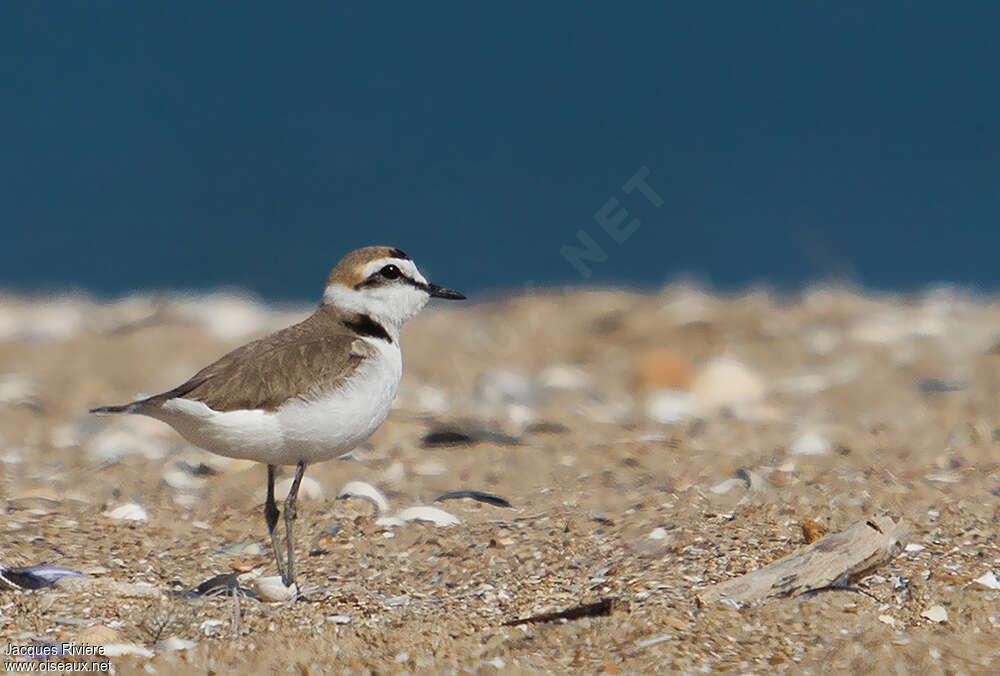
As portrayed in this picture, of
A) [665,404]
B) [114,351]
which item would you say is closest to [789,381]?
[665,404]

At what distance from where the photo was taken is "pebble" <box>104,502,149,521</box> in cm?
536

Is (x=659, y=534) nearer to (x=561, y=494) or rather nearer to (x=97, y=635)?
(x=561, y=494)

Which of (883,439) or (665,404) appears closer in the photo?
(883,439)

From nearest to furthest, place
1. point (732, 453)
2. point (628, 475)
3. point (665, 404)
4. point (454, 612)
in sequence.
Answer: point (454, 612), point (628, 475), point (732, 453), point (665, 404)

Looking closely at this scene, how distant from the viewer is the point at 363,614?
4.11m

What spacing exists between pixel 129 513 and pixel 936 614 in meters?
3.34

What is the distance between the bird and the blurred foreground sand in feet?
1.68

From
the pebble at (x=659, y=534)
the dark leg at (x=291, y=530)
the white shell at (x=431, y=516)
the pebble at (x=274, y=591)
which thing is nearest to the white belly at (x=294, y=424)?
the dark leg at (x=291, y=530)

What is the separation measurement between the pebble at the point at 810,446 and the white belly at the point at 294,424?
2571 millimetres

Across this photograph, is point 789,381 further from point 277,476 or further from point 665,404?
point 277,476

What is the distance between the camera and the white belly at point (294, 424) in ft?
14.1

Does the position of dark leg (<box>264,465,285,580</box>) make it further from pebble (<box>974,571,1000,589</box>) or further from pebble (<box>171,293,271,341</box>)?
pebble (<box>171,293,271,341</box>)

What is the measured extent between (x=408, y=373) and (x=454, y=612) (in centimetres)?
502

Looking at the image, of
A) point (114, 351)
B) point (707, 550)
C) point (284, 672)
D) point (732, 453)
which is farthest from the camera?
point (114, 351)
